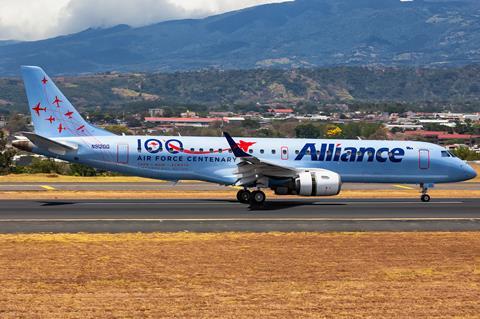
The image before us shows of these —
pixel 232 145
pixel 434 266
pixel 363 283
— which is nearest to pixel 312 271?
pixel 363 283

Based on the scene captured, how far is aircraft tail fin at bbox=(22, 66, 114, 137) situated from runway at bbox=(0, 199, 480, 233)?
12.1ft

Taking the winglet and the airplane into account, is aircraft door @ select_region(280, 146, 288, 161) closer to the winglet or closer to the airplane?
the airplane

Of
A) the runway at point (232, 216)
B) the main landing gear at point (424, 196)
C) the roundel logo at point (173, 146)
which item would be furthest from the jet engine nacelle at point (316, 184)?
the main landing gear at point (424, 196)

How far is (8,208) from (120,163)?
6.16 m

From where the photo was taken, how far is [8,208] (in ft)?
113

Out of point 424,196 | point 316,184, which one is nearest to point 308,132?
point 424,196

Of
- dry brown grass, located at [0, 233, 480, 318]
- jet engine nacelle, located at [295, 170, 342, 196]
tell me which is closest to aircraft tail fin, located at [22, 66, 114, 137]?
jet engine nacelle, located at [295, 170, 342, 196]

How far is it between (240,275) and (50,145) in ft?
63.8

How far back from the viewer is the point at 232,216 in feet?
106

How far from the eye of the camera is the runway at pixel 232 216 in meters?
29.2

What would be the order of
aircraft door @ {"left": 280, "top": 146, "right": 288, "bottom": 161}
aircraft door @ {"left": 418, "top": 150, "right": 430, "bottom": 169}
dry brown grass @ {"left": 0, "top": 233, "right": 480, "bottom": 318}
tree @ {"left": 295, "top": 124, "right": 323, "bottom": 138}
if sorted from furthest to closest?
tree @ {"left": 295, "top": 124, "right": 323, "bottom": 138}, aircraft door @ {"left": 418, "top": 150, "right": 430, "bottom": 169}, aircraft door @ {"left": 280, "top": 146, "right": 288, "bottom": 161}, dry brown grass @ {"left": 0, "top": 233, "right": 480, "bottom": 318}

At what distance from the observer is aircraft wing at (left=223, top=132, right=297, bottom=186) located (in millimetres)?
35688

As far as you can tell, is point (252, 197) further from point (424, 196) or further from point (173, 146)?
point (424, 196)

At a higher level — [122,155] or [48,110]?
[48,110]
